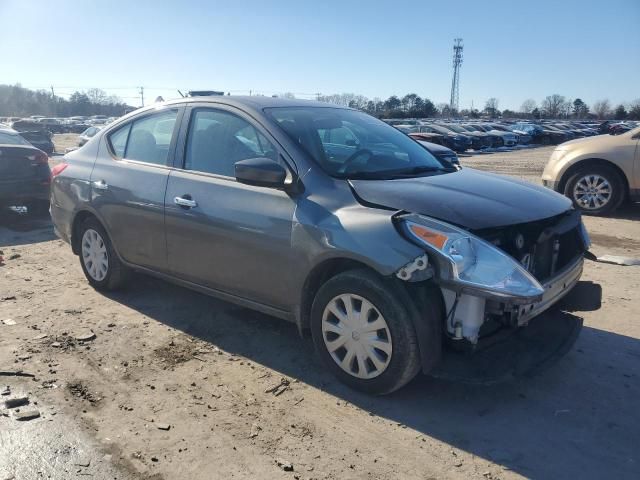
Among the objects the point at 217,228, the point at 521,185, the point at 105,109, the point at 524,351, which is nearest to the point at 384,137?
the point at 521,185

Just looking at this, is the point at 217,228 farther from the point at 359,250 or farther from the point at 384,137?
the point at 384,137

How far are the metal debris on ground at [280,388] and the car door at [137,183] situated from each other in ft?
5.05

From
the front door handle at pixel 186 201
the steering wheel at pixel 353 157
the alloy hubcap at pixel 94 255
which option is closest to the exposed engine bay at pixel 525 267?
the steering wheel at pixel 353 157

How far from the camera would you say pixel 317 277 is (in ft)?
11.6

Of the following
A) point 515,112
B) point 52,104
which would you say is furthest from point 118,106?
point 515,112

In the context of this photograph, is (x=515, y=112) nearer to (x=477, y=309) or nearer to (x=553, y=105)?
(x=553, y=105)

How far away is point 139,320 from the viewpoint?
468 cm

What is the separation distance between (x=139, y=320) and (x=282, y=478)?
246 centimetres

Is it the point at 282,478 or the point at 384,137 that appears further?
the point at 384,137

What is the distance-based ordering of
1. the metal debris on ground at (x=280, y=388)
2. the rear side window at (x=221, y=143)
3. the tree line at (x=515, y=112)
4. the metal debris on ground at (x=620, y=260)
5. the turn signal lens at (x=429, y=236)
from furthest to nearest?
1. the tree line at (x=515, y=112)
2. the metal debris on ground at (x=620, y=260)
3. the rear side window at (x=221, y=143)
4. the metal debris on ground at (x=280, y=388)
5. the turn signal lens at (x=429, y=236)

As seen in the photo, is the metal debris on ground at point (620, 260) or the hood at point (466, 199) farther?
the metal debris on ground at point (620, 260)

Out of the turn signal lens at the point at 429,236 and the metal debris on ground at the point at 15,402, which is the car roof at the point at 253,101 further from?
the metal debris on ground at the point at 15,402

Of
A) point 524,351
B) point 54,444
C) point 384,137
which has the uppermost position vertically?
point 384,137

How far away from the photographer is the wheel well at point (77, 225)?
207 inches
